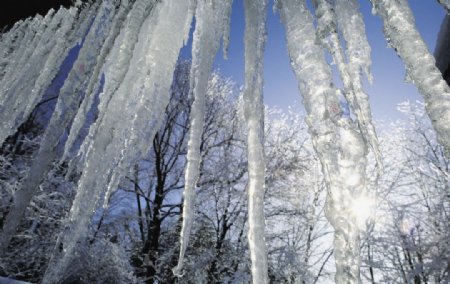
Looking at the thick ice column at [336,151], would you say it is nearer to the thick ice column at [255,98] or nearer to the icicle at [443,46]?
the thick ice column at [255,98]

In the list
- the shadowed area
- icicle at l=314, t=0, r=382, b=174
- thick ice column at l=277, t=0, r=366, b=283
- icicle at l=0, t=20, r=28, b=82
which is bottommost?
thick ice column at l=277, t=0, r=366, b=283

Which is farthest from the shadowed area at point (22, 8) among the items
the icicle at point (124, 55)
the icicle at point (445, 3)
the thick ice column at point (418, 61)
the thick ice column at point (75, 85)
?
the icicle at point (445, 3)

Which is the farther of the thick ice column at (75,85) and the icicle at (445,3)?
the thick ice column at (75,85)

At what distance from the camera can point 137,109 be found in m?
1.51

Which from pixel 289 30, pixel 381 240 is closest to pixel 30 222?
pixel 289 30

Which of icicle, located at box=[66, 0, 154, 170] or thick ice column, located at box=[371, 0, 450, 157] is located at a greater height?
icicle, located at box=[66, 0, 154, 170]

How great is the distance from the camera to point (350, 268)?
0.83 meters

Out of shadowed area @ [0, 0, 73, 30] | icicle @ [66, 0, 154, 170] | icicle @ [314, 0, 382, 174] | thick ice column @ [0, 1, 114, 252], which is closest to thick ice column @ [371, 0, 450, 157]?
icicle @ [314, 0, 382, 174]

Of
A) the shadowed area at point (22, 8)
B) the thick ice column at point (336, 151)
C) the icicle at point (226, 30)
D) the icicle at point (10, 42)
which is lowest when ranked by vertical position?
the thick ice column at point (336, 151)

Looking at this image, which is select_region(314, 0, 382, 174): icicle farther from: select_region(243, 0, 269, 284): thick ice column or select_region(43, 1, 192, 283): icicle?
select_region(43, 1, 192, 283): icicle

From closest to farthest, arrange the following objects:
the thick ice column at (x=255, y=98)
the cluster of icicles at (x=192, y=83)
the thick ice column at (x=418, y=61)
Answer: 1. the thick ice column at (x=418, y=61)
2. the cluster of icicles at (x=192, y=83)
3. the thick ice column at (x=255, y=98)

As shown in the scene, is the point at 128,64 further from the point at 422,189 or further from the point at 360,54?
the point at 422,189

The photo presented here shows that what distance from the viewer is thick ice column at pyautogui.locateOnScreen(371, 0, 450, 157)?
783mm

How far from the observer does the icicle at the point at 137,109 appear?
1492 mm
